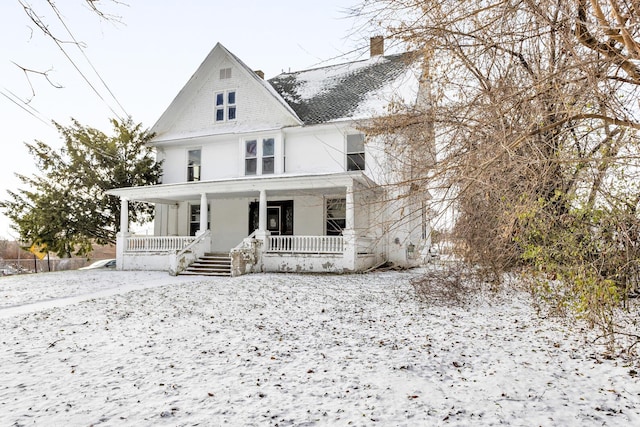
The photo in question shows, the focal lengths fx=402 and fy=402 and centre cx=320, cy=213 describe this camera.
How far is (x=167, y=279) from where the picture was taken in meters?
12.4

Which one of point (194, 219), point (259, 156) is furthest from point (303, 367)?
point (194, 219)

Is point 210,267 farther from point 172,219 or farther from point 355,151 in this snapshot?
point 355,151

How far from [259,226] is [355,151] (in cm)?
476

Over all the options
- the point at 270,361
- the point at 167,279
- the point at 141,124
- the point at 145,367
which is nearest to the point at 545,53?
the point at 270,361

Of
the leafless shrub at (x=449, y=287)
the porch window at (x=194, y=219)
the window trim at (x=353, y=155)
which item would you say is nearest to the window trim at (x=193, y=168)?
the porch window at (x=194, y=219)

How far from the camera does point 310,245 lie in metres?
14.3

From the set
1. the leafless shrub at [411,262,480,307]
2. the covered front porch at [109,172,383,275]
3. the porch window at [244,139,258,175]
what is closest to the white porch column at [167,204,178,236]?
the covered front porch at [109,172,383,275]

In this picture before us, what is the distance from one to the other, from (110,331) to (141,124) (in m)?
16.9

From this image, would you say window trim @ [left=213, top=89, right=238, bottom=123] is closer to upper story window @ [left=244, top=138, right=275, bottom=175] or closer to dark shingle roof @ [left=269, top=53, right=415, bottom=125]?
upper story window @ [left=244, top=138, right=275, bottom=175]

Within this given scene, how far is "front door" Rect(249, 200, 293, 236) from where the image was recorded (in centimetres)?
1681

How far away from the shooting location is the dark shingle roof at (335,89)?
16.2 metres

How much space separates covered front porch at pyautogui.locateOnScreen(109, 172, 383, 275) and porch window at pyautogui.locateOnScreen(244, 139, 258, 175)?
1.14 metres

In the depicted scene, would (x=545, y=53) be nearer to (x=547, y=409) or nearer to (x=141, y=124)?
(x=547, y=409)

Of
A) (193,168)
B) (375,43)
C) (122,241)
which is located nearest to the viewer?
(375,43)
